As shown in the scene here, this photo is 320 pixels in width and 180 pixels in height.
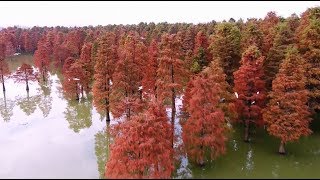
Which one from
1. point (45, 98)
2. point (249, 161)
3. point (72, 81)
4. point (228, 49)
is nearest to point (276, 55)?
point (228, 49)

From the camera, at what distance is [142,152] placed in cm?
2489

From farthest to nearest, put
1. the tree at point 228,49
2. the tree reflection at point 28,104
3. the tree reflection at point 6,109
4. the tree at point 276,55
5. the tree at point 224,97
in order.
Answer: the tree reflection at point 28,104
the tree reflection at point 6,109
the tree at point 228,49
the tree at point 276,55
the tree at point 224,97

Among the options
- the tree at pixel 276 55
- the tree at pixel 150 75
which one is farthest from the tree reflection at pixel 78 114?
the tree at pixel 276 55

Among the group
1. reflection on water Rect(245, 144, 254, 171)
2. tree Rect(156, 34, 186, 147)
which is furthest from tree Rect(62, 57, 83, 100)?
reflection on water Rect(245, 144, 254, 171)

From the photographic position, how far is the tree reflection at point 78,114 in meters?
43.4

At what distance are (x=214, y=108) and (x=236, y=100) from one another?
583 centimetres

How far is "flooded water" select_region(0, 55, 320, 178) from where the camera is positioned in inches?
1144

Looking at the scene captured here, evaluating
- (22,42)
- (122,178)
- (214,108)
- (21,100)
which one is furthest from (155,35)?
(122,178)

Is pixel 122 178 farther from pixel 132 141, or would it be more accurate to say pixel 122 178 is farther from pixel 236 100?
pixel 236 100

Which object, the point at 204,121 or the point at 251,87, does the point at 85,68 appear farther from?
the point at 204,121

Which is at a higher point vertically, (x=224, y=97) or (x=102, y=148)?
(x=224, y=97)

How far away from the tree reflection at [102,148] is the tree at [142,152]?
426 centimetres

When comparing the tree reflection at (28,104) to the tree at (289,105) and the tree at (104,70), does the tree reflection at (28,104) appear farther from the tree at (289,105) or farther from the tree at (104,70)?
the tree at (289,105)

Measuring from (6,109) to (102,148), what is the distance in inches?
878
